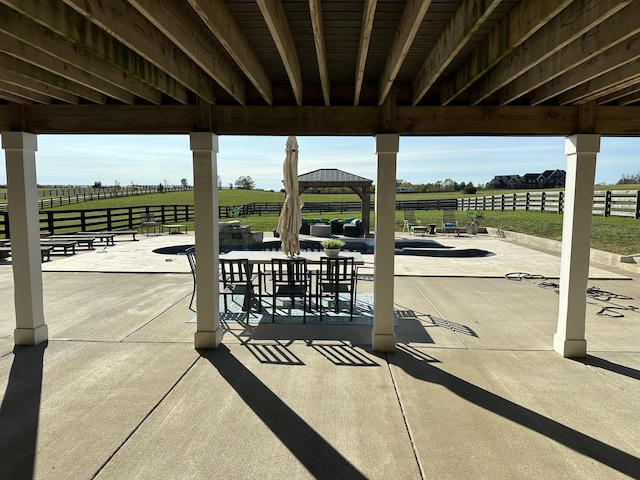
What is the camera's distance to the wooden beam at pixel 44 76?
10.8 feet

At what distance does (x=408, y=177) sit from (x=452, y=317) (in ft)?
216

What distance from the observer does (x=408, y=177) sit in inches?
2724

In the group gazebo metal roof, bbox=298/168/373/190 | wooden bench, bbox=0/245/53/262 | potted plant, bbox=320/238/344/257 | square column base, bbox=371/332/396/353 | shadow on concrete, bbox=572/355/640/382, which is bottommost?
shadow on concrete, bbox=572/355/640/382

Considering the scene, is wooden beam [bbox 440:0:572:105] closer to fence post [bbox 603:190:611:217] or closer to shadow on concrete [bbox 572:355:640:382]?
shadow on concrete [bbox 572:355:640:382]

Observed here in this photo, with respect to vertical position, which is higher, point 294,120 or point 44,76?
point 44,76

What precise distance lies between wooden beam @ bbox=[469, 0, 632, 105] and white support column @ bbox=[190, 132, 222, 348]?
3.08 metres

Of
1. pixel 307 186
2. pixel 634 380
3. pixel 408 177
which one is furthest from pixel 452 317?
pixel 408 177

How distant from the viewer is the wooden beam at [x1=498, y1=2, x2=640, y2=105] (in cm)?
252

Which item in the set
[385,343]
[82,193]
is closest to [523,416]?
[385,343]

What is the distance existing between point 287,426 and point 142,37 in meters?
3.16

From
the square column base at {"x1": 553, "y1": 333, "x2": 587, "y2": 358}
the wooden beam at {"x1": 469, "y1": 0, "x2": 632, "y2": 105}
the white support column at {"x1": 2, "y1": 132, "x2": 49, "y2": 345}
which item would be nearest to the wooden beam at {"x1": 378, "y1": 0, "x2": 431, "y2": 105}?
the wooden beam at {"x1": 469, "y1": 0, "x2": 632, "y2": 105}

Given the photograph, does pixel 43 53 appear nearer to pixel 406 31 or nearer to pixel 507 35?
pixel 406 31

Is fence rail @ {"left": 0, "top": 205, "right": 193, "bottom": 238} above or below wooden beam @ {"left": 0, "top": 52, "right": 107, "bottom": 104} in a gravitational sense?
below

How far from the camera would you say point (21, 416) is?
3.24 meters
